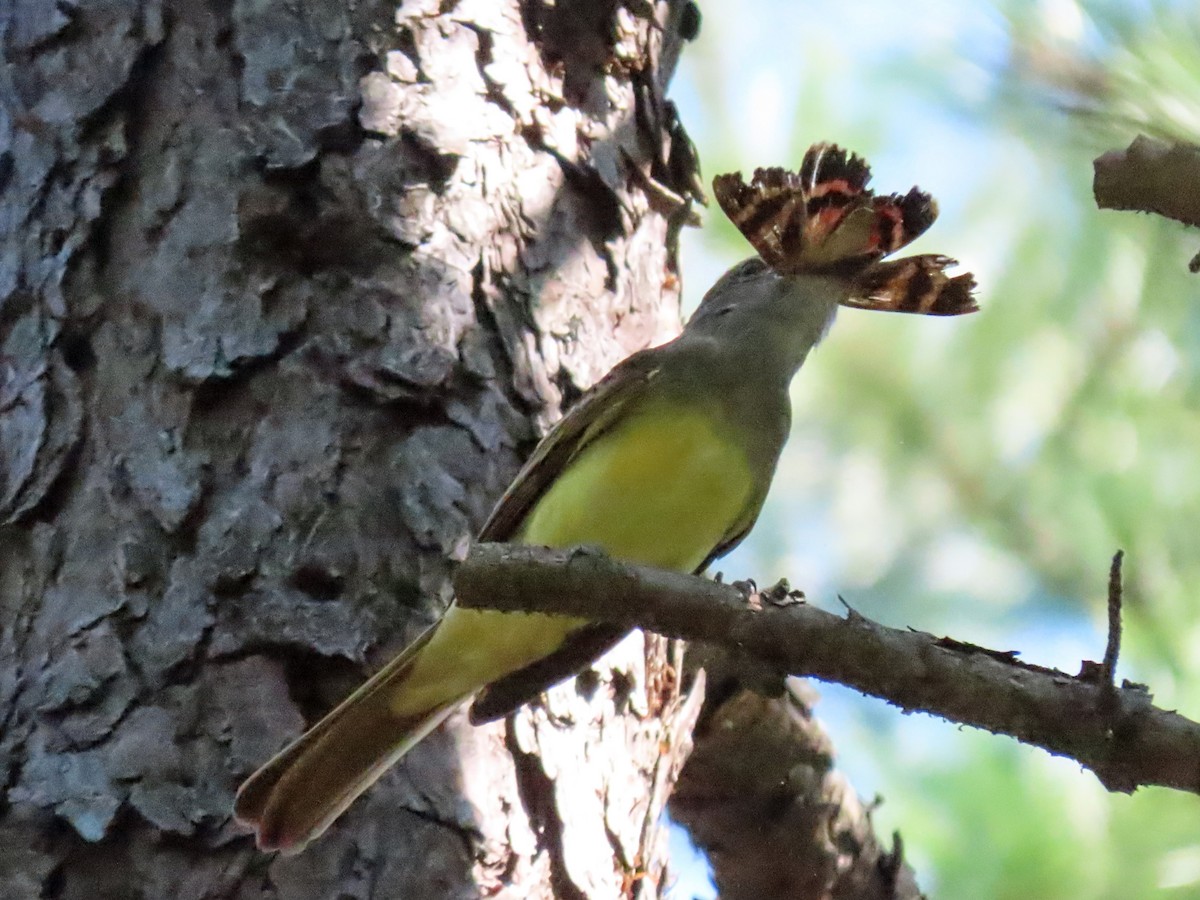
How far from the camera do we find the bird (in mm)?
2475

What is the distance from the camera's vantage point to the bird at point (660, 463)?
247 cm

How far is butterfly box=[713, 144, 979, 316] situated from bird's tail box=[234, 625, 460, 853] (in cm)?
95

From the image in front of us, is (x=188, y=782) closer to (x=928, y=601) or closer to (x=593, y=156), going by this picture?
(x=593, y=156)

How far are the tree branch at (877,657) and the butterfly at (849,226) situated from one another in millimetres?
822

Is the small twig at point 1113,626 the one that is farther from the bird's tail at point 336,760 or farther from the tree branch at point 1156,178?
the bird's tail at point 336,760

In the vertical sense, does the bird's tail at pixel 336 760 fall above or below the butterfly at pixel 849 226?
below

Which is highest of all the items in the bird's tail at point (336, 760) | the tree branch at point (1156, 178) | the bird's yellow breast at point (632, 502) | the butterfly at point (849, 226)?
the butterfly at point (849, 226)

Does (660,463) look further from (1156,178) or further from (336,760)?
(1156,178)

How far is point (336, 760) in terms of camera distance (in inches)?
99.2

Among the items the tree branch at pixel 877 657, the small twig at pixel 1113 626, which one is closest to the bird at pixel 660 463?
the tree branch at pixel 877 657

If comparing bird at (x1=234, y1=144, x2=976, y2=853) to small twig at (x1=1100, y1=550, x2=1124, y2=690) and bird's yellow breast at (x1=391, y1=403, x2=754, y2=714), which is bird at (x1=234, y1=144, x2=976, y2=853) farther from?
small twig at (x1=1100, y1=550, x2=1124, y2=690)

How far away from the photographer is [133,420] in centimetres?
270

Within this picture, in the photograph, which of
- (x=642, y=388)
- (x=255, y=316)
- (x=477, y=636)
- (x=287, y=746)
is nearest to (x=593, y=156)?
(x=642, y=388)

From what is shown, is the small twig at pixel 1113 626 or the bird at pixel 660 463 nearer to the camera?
the small twig at pixel 1113 626
